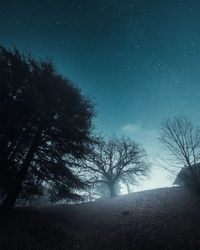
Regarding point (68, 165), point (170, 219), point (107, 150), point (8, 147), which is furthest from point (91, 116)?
point (107, 150)

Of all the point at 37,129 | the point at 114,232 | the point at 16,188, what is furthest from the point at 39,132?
the point at 114,232

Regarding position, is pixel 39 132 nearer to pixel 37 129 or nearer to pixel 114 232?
pixel 37 129

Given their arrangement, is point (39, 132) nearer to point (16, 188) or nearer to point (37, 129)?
point (37, 129)

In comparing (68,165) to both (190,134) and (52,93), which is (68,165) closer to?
(52,93)

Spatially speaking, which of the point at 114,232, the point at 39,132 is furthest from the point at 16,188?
the point at 114,232

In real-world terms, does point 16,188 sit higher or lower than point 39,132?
lower

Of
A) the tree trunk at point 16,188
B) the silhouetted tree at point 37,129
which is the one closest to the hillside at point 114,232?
the tree trunk at point 16,188

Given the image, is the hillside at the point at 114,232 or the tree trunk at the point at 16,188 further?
the tree trunk at the point at 16,188

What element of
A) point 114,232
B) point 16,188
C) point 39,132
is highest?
point 39,132

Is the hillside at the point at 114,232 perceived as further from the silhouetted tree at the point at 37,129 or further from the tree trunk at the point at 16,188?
the silhouetted tree at the point at 37,129

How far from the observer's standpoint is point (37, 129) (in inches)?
337

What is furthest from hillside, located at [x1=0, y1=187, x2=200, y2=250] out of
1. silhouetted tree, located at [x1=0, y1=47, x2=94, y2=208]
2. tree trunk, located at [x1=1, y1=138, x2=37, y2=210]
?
silhouetted tree, located at [x1=0, y1=47, x2=94, y2=208]

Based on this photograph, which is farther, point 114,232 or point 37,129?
point 37,129

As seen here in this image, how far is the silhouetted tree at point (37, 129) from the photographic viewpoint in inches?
264
